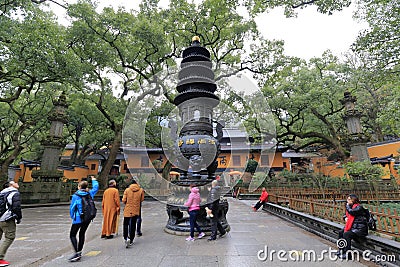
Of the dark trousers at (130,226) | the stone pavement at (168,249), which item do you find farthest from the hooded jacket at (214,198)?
the dark trousers at (130,226)

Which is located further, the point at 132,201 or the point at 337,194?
the point at 337,194

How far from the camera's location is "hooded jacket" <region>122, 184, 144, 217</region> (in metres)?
5.05

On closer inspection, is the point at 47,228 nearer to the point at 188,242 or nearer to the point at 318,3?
the point at 188,242

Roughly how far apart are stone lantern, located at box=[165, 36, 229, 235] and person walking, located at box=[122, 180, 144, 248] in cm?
109

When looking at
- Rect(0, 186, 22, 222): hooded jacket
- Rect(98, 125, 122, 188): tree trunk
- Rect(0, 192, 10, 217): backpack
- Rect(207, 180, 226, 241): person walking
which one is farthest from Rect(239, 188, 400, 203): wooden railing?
Rect(0, 192, 10, 217): backpack

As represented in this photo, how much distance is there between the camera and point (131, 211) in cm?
505

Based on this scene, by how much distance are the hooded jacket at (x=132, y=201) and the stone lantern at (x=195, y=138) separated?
41.1 inches

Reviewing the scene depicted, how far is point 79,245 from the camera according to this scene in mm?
4207

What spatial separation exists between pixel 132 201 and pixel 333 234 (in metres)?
5.00

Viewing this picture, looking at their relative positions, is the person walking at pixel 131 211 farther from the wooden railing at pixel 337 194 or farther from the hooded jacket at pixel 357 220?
the wooden railing at pixel 337 194

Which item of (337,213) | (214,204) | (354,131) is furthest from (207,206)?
(354,131)

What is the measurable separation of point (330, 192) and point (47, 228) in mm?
16757

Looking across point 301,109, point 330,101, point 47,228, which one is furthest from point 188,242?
point 330,101

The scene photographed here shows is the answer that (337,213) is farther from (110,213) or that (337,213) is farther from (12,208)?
(12,208)
